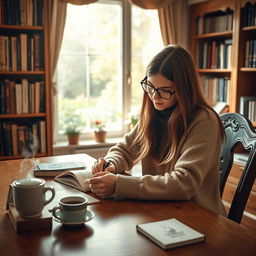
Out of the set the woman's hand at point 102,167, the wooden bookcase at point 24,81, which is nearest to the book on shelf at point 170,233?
the woman's hand at point 102,167

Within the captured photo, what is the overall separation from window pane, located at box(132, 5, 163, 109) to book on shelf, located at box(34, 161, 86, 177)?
6.87 ft

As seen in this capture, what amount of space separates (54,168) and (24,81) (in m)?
1.60

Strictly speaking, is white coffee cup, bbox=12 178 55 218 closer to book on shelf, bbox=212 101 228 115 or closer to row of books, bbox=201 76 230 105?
book on shelf, bbox=212 101 228 115

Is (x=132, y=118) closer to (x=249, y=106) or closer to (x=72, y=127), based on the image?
(x=72, y=127)

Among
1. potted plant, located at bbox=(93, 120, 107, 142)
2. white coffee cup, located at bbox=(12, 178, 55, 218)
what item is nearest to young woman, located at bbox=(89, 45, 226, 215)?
white coffee cup, located at bbox=(12, 178, 55, 218)

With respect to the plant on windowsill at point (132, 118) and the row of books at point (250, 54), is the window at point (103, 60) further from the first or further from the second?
the row of books at point (250, 54)

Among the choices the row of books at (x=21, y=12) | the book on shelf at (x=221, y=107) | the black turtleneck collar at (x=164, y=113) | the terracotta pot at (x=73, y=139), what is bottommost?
the terracotta pot at (x=73, y=139)

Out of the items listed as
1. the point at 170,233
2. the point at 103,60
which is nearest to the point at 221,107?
the point at 103,60

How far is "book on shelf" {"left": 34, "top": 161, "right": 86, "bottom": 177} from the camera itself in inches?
64.6

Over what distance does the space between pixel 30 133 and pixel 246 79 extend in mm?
1945

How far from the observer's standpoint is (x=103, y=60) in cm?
376

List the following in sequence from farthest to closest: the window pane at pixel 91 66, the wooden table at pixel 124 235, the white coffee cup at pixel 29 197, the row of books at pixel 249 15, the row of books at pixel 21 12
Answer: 1. the window pane at pixel 91 66
2. the row of books at pixel 249 15
3. the row of books at pixel 21 12
4. the white coffee cup at pixel 29 197
5. the wooden table at pixel 124 235

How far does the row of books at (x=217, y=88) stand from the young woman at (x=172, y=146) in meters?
2.07

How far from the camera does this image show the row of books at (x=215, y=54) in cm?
360
